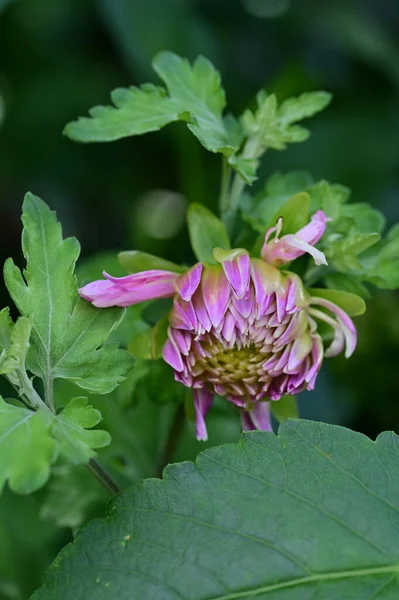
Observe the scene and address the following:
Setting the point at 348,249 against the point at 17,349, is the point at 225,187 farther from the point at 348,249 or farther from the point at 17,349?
the point at 17,349

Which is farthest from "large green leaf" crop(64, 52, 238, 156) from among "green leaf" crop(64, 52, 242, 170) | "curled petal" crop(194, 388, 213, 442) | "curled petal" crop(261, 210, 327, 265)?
"curled petal" crop(194, 388, 213, 442)

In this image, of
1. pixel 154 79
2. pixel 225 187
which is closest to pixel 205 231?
pixel 225 187

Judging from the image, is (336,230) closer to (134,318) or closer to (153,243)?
(134,318)

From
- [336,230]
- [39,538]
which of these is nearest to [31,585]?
[39,538]

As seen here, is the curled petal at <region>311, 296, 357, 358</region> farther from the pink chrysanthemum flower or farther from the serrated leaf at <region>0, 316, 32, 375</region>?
the serrated leaf at <region>0, 316, 32, 375</region>

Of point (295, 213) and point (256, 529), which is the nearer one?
point (256, 529)

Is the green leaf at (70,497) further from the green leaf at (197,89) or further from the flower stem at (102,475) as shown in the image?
the green leaf at (197,89)

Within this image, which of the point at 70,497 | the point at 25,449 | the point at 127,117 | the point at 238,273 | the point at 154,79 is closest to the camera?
the point at 25,449
